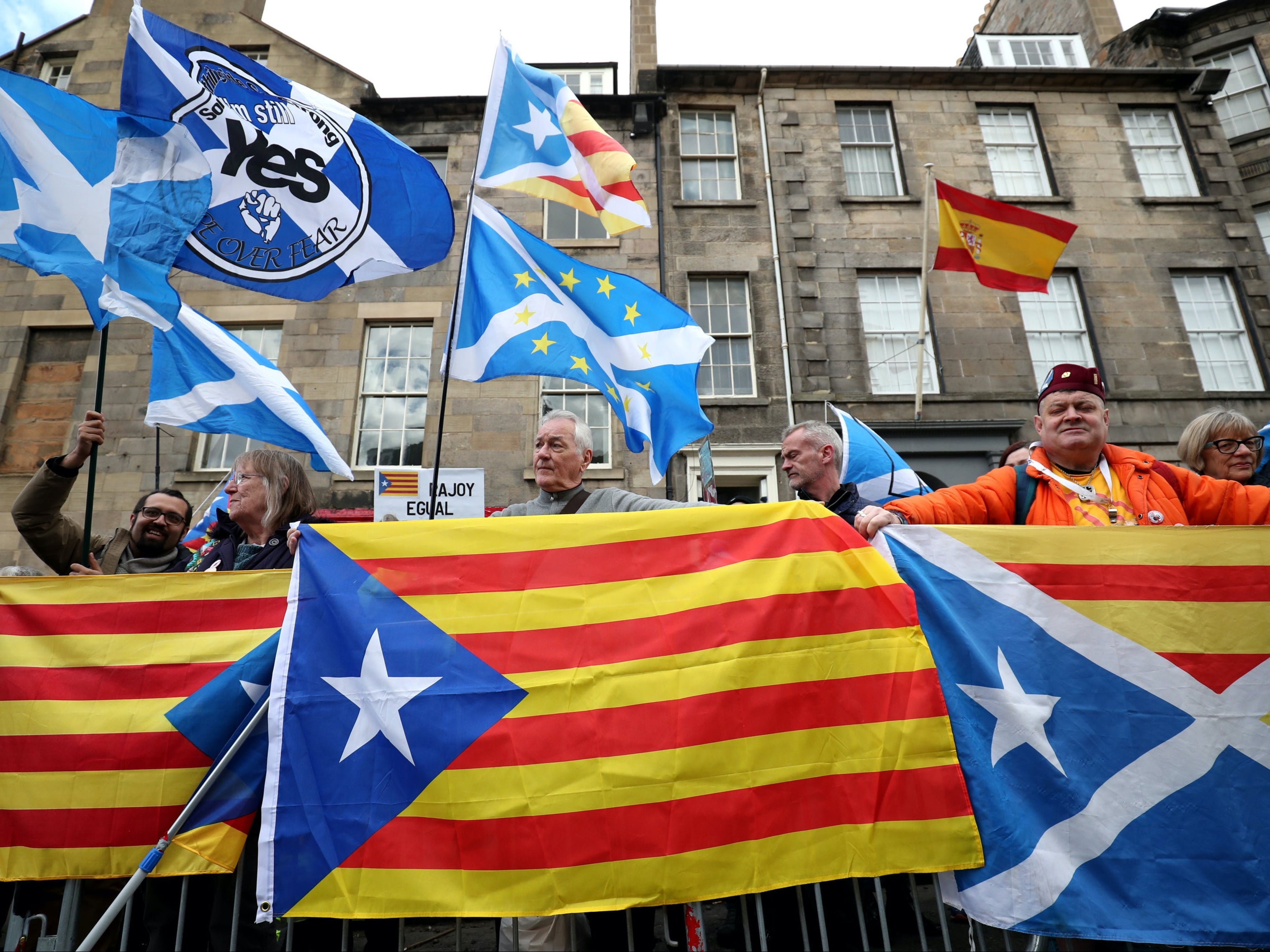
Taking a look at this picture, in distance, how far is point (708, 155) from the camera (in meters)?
14.0

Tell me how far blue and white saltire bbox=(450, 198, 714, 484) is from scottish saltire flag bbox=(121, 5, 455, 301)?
1.37 ft

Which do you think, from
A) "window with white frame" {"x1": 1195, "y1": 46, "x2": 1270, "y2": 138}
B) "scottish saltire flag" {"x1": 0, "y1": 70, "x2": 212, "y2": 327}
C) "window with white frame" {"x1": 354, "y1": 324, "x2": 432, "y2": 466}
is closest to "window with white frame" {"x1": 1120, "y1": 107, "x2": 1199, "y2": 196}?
"window with white frame" {"x1": 1195, "y1": 46, "x2": 1270, "y2": 138}

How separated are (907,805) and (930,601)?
0.77 metres

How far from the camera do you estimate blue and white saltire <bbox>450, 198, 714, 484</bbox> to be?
4.92m

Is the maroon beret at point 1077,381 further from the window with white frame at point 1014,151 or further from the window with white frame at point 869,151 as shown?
the window with white frame at point 1014,151

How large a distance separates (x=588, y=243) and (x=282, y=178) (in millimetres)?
Result: 8865

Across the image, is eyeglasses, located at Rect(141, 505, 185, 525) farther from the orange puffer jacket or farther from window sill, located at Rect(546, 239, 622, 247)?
window sill, located at Rect(546, 239, 622, 247)

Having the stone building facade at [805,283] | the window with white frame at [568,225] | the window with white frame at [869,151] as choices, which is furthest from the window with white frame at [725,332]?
the window with white frame at [869,151]

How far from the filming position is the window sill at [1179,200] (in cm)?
1380

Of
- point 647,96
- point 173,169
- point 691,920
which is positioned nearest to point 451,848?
point 691,920

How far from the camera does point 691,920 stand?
8.59 feet

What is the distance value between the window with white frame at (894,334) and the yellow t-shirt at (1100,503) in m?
9.78

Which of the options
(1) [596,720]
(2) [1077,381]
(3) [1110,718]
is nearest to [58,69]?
(1) [596,720]

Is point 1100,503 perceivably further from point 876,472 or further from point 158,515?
point 158,515
